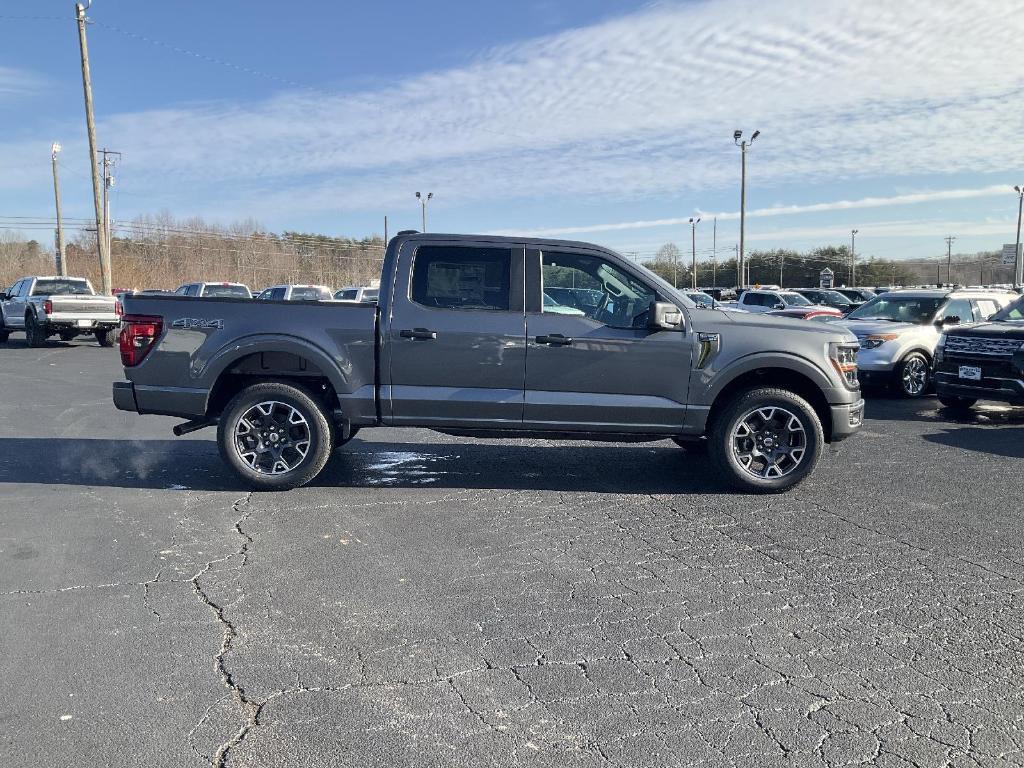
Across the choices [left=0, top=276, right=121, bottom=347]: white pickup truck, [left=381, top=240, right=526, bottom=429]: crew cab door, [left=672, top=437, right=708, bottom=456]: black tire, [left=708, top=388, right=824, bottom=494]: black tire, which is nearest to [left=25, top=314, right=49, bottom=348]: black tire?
[left=0, top=276, right=121, bottom=347]: white pickup truck

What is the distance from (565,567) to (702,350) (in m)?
2.43

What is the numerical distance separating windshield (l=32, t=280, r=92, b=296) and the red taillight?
18398mm

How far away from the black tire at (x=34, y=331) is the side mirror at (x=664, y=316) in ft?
66.9

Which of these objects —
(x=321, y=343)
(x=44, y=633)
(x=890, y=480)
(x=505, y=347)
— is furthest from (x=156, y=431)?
(x=890, y=480)

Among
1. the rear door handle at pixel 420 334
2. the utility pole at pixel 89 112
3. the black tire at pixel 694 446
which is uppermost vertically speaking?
the utility pole at pixel 89 112

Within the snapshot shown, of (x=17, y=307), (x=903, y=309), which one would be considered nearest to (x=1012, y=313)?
(x=903, y=309)

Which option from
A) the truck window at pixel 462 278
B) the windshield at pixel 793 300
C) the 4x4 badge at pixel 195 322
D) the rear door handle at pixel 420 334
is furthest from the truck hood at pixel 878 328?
the windshield at pixel 793 300

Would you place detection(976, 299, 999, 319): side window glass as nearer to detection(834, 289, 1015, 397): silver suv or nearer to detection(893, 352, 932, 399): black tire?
→ detection(834, 289, 1015, 397): silver suv

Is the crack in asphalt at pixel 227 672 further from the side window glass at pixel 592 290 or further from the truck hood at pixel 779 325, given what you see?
the truck hood at pixel 779 325

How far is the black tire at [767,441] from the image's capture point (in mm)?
6562

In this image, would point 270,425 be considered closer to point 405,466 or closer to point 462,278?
point 405,466

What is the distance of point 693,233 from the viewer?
74.2 metres

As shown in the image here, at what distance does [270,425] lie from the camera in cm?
662

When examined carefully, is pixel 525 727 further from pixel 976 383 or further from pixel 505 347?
pixel 976 383
